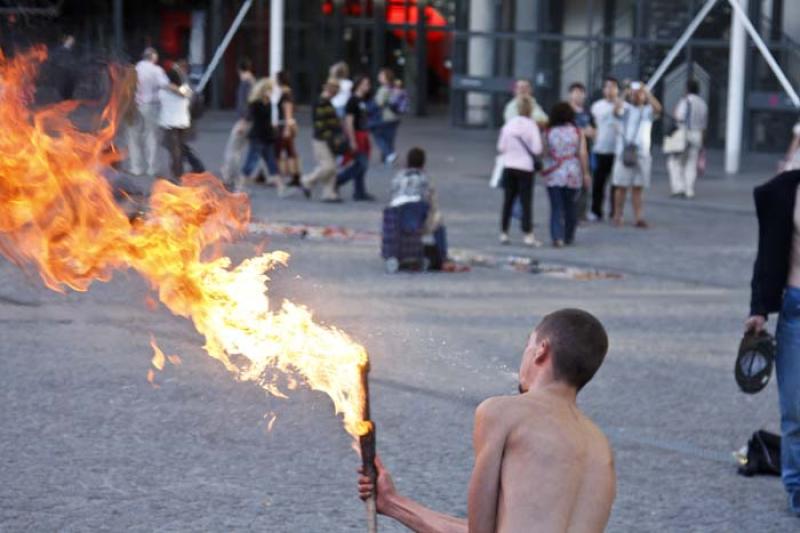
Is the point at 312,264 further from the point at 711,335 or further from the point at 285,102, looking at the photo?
the point at 285,102

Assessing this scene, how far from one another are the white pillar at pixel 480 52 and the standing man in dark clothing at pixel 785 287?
26.2 meters

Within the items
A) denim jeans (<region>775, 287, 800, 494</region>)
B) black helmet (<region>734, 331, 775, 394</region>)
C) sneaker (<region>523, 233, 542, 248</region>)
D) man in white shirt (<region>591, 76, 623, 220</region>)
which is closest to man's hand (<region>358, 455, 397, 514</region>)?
denim jeans (<region>775, 287, 800, 494</region>)

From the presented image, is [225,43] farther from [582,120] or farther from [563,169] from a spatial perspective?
[563,169]

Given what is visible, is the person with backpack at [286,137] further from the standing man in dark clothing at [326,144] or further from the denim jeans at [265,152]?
the standing man in dark clothing at [326,144]

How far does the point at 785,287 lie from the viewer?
7.77m

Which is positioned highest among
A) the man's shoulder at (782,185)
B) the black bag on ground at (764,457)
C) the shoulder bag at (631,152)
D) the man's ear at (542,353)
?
the man's shoulder at (782,185)

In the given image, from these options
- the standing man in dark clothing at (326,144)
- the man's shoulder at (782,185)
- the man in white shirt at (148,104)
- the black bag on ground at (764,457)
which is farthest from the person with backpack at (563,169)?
the man's shoulder at (782,185)

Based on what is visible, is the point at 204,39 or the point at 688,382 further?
the point at 204,39

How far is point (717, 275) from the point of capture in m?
15.8

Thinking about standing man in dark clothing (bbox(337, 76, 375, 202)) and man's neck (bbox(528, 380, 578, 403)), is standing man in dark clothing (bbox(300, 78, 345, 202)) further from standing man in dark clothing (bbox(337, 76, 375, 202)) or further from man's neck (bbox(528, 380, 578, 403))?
man's neck (bbox(528, 380, 578, 403))

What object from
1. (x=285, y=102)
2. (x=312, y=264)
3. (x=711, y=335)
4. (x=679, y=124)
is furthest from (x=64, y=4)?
(x=711, y=335)

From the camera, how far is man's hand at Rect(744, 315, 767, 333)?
7.90 meters

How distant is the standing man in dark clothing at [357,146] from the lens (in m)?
21.8

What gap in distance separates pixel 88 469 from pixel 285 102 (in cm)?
1608
